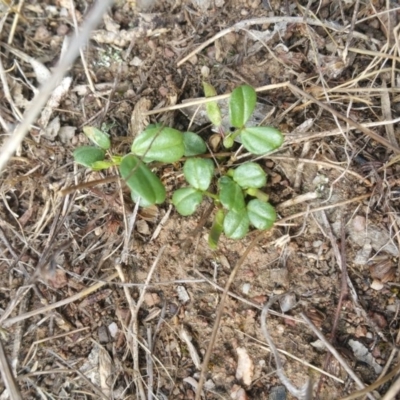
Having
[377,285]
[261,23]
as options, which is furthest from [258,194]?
[261,23]

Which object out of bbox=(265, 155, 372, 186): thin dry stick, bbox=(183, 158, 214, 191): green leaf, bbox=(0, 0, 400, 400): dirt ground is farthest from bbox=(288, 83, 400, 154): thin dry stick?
bbox=(183, 158, 214, 191): green leaf

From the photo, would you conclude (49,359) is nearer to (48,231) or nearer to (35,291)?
(35,291)

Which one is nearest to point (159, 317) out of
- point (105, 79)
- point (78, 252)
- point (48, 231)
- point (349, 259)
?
point (78, 252)

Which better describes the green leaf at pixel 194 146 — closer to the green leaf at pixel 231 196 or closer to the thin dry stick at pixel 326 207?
the green leaf at pixel 231 196

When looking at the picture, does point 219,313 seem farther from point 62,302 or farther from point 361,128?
point 361,128

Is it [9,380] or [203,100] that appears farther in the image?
[203,100]

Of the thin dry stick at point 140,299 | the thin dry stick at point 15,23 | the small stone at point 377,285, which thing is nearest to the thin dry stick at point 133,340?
the thin dry stick at point 140,299

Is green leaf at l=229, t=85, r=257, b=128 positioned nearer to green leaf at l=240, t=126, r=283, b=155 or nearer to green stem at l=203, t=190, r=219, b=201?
green leaf at l=240, t=126, r=283, b=155
